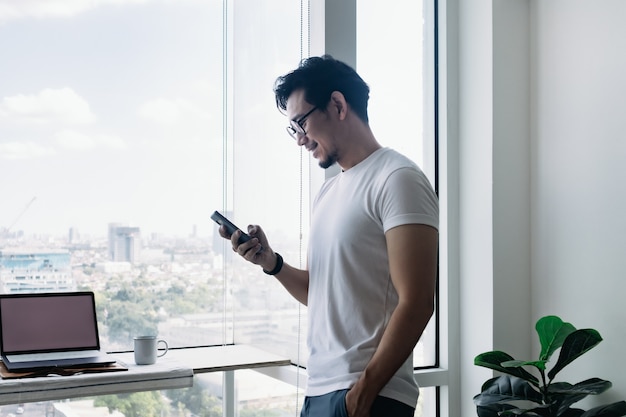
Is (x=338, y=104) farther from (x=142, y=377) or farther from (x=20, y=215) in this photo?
(x=20, y=215)

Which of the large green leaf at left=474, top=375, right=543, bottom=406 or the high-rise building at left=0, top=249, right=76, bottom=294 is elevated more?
the high-rise building at left=0, top=249, right=76, bottom=294

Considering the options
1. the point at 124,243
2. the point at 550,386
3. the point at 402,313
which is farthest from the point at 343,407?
the point at 124,243

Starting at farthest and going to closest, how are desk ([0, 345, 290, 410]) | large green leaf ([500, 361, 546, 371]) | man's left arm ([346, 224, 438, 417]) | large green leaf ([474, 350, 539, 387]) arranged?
large green leaf ([474, 350, 539, 387]), large green leaf ([500, 361, 546, 371]), desk ([0, 345, 290, 410]), man's left arm ([346, 224, 438, 417])

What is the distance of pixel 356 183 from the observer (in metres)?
1.63

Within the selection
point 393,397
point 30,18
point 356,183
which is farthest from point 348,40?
point 393,397

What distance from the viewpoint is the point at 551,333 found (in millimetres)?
2209

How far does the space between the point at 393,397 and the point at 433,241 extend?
34 cm

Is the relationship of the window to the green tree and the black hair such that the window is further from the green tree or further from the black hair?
the black hair

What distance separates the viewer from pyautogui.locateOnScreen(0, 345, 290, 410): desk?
1688 mm

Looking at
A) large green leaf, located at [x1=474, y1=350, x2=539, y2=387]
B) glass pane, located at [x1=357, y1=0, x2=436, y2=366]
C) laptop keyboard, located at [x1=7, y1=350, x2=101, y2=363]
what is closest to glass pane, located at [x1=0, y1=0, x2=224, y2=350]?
laptop keyboard, located at [x1=7, y1=350, x2=101, y2=363]

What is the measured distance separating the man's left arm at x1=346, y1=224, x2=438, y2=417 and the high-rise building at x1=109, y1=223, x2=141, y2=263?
1127mm

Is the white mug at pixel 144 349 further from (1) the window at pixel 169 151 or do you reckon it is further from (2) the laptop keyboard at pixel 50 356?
(1) the window at pixel 169 151

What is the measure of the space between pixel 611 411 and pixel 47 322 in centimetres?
166

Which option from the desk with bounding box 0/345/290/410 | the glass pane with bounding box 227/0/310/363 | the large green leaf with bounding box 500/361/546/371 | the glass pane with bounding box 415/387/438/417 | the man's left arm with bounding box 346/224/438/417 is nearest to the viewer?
the man's left arm with bounding box 346/224/438/417
